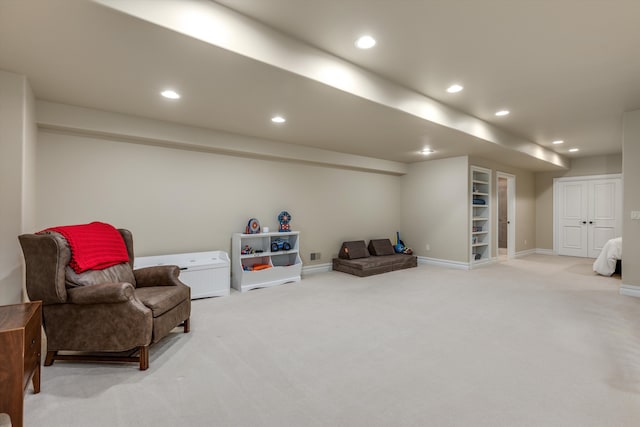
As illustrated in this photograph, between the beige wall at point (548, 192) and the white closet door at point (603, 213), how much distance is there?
0.40m

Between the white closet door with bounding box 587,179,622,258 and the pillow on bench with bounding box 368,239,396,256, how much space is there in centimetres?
510

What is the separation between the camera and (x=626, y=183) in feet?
13.6

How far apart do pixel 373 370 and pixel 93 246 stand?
7.95ft

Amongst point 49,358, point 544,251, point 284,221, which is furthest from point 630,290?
point 49,358

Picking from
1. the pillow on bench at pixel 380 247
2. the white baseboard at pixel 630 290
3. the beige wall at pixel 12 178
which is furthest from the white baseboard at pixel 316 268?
the white baseboard at pixel 630 290

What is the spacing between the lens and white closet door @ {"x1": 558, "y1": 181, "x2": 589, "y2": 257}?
7.52 metres

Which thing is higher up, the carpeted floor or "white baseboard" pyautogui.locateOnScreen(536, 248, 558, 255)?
"white baseboard" pyautogui.locateOnScreen(536, 248, 558, 255)

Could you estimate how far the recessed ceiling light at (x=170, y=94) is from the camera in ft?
9.61

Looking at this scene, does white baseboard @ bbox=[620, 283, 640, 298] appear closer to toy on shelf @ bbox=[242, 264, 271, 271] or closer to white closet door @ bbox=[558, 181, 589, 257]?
white closet door @ bbox=[558, 181, 589, 257]

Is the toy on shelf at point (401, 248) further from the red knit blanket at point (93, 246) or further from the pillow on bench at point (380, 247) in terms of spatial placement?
the red knit blanket at point (93, 246)

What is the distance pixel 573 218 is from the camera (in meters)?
7.68

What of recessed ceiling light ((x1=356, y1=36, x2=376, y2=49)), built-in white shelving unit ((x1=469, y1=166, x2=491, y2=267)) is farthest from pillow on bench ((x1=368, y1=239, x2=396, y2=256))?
recessed ceiling light ((x1=356, y1=36, x2=376, y2=49))

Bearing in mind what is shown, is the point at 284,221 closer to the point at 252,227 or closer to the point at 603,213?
the point at 252,227

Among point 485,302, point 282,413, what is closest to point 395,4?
point 282,413
